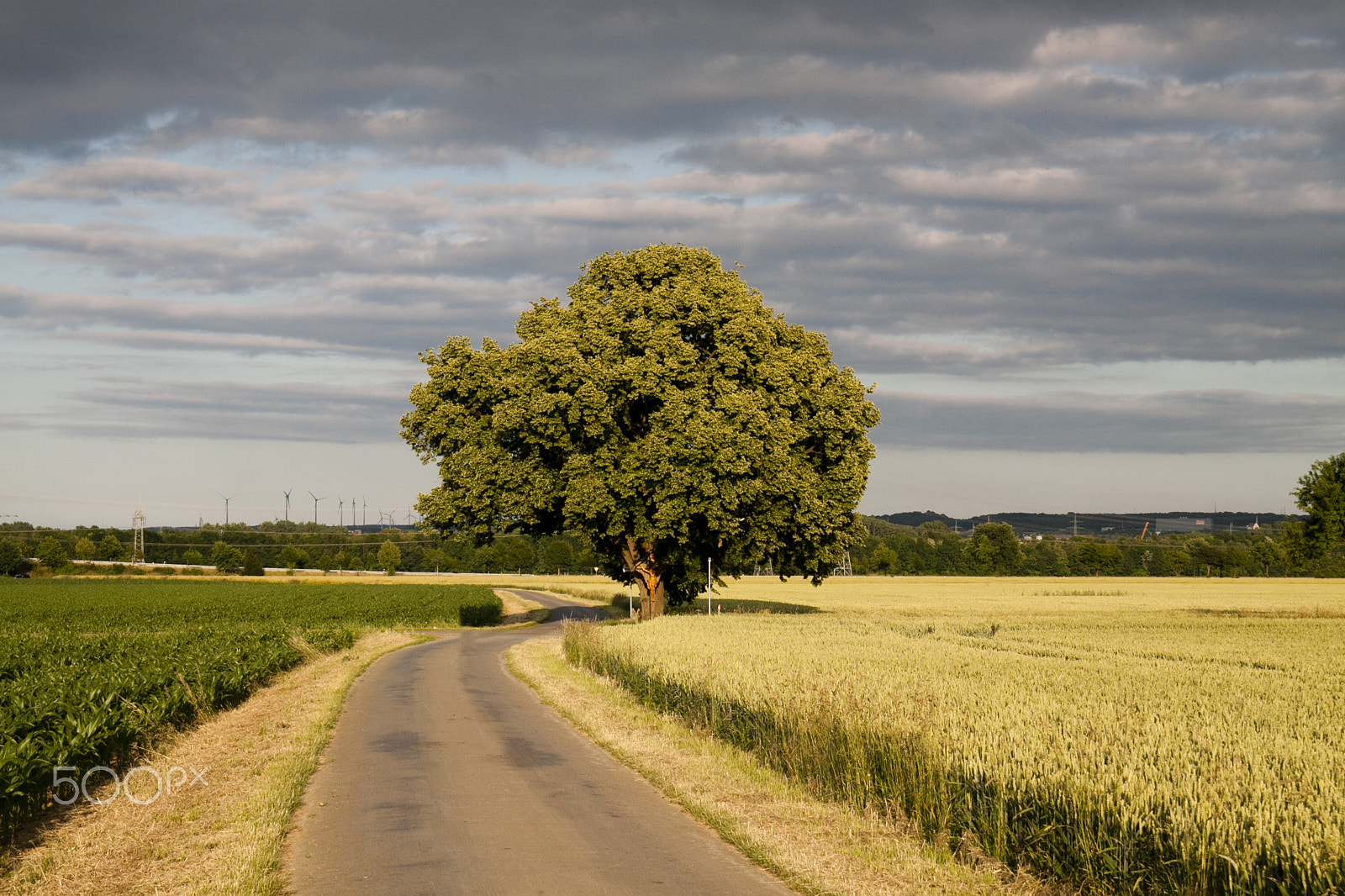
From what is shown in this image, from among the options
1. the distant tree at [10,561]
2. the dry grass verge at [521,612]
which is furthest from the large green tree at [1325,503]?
the distant tree at [10,561]

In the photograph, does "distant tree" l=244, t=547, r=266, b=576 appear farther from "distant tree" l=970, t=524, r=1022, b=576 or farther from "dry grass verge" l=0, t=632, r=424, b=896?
"dry grass verge" l=0, t=632, r=424, b=896

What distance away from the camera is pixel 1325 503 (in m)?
56.4

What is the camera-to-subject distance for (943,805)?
9.38 metres

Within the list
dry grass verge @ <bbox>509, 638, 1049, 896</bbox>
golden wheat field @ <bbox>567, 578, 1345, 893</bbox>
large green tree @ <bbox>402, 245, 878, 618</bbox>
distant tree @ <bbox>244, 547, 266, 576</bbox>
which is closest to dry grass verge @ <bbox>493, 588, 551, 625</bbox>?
large green tree @ <bbox>402, 245, 878, 618</bbox>

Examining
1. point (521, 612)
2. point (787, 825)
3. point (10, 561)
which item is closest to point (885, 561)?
point (521, 612)

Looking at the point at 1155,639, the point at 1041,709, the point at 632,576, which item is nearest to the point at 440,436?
the point at 632,576

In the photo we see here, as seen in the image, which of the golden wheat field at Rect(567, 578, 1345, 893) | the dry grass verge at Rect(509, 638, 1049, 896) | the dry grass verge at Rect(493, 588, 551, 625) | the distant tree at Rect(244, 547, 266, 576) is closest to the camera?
the golden wheat field at Rect(567, 578, 1345, 893)

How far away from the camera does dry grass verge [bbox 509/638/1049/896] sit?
27.5ft

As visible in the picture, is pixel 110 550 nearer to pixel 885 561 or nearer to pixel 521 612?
pixel 885 561

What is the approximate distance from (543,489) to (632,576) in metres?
7.06

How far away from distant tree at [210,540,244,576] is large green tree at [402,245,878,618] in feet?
437
